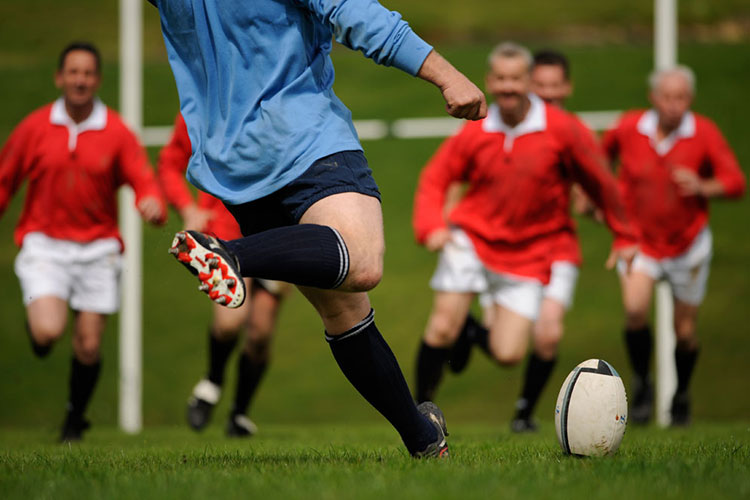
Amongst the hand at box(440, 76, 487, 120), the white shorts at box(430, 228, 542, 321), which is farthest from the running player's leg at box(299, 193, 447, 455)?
the white shorts at box(430, 228, 542, 321)

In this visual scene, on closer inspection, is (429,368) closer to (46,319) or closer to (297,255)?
(46,319)

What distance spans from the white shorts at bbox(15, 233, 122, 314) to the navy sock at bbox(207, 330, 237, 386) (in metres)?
0.80

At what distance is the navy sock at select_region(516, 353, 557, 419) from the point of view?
738cm

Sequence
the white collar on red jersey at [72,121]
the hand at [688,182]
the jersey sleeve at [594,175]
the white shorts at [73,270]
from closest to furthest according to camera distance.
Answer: the jersey sleeve at [594,175] < the white shorts at [73,270] < the white collar on red jersey at [72,121] < the hand at [688,182]

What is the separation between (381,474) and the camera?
326cm

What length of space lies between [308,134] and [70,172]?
147 inches

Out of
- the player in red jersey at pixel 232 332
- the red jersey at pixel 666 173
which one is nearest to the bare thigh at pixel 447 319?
the player in red jersey at pixel 232 332

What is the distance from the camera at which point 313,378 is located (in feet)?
41.6

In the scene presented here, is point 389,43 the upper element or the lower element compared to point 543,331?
upper

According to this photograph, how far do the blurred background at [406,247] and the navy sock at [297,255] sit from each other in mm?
5965

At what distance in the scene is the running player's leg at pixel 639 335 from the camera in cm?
793

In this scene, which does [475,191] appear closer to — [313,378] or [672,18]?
[672,18]

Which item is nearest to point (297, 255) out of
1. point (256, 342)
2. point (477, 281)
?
point (477, 281)

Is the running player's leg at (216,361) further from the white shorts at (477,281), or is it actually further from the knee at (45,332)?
the white shorts at (477,281)
